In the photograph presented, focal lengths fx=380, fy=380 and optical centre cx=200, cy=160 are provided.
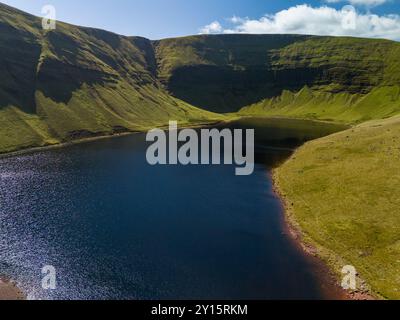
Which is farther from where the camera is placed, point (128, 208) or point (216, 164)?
point (216, 164)

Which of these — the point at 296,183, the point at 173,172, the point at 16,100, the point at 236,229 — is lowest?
the point at 236,229

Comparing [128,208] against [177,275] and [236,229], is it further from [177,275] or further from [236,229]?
[177,275]

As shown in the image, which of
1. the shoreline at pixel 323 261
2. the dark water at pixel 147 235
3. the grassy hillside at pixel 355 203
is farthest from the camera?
the grassy hillside at pixel 355 203

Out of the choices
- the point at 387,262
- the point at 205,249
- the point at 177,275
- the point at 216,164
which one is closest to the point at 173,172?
the point at 216,164
